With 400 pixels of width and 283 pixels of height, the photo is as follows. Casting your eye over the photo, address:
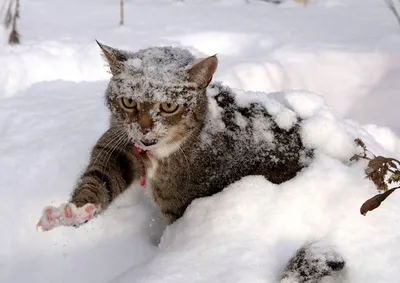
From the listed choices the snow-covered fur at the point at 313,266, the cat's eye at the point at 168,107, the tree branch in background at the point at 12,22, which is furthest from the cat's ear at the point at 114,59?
the tree branch in background at the point at 12,22

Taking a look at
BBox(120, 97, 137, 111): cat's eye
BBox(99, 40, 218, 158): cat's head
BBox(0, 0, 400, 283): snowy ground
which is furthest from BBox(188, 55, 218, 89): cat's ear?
BBox(0, 0, 400, 283): snowy ground

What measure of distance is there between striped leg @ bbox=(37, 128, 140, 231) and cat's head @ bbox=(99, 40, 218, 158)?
0.45 ft

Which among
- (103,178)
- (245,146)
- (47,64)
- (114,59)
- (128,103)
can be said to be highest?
(114,59)

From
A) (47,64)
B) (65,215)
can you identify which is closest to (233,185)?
(65,215)

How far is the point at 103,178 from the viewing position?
2.04 metres

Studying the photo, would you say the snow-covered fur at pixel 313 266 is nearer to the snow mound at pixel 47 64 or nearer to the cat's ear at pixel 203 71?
the cat's ear at pixel 203 71

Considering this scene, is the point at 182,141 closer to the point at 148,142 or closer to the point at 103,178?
the point at 148,142

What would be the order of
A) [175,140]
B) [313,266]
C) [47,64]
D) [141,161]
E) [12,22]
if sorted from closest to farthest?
[313,266] → [175,140] → [141,161] → [47,64] → [12,22]

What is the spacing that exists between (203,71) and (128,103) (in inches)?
11.5

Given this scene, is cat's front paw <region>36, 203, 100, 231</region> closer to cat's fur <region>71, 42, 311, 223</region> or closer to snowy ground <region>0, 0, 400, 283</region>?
cat's fur <region>71, 42, 311, 223</region>

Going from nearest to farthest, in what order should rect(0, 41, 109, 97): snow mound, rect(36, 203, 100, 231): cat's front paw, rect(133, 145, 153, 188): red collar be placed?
rect(36, 203, 100, 231): cat's front paw < rect(133, 145, 153, 188): red collar < rect(0, 41, 109, 97): snow mound

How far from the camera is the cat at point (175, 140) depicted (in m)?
1.85

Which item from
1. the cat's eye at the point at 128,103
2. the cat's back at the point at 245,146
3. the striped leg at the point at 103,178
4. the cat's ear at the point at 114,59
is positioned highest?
the cat's ear at the point at 114,59

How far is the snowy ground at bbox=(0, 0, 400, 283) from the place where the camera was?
6.21 ft
